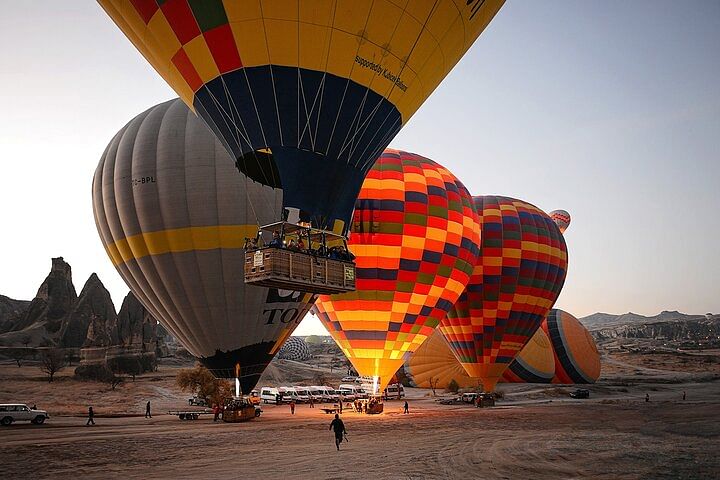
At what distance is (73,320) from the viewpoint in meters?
62.1

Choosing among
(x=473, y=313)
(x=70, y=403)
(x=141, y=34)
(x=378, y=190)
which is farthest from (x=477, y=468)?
(x=70, y=403)

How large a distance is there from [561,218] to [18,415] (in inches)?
1957

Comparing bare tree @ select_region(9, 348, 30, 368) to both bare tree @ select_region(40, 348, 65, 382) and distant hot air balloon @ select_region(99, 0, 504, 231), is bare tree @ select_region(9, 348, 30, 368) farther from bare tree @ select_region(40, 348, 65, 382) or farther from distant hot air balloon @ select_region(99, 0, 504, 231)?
distant hot air balloon @ select_region(99, 0, 504, 231)

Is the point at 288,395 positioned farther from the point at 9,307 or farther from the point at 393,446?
the point at 9,307

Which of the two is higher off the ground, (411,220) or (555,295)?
(411,220)

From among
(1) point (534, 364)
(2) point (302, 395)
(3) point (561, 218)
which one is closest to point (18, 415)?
(2) point (302, 395)

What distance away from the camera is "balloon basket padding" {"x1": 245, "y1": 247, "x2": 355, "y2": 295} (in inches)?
444

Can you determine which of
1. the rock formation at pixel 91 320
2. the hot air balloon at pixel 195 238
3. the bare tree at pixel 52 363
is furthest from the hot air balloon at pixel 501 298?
the rock formation at pixel 91 320

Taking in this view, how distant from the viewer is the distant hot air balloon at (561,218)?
58.2 meters

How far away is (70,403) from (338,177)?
1007 inches

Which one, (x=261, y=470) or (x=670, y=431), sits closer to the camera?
(x=261, y=470)

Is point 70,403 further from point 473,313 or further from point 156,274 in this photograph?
point 473,313

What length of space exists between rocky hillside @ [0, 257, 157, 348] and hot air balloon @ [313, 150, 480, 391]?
136ft

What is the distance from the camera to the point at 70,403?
104 ft
